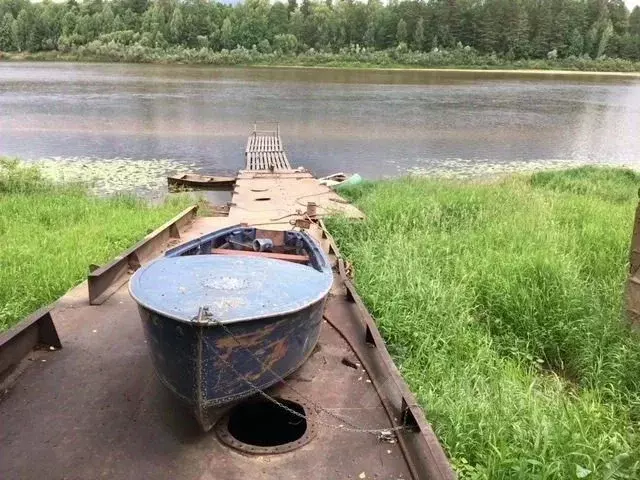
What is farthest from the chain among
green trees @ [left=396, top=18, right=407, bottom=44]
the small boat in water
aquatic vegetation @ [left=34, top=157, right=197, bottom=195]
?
green trees @ [left=396, top=18, right=407, bottom=44]

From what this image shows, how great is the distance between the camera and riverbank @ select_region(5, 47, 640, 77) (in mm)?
70062

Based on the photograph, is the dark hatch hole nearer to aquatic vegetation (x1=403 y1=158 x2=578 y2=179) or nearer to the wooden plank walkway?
the wooden plank walkway

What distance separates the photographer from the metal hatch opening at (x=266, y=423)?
3956 mm

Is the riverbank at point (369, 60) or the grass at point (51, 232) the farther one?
the riverbank at point (369, 60)

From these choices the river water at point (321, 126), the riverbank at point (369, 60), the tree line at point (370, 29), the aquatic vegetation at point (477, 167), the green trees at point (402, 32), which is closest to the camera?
the aquatic vegetation at point (477, 167)

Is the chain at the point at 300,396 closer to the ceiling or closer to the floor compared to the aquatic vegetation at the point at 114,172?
closer to the ceiling

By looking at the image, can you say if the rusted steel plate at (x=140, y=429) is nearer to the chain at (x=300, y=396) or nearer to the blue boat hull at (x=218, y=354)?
the chain at (x=300, y=396)

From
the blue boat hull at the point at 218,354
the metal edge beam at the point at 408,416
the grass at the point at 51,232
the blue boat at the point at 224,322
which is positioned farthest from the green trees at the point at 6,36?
the blue boat hull at the point at 218,354

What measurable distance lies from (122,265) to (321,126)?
64.8ft

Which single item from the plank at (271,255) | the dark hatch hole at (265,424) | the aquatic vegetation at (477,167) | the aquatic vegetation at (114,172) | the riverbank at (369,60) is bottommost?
the aquatic vegetation at (477,167)

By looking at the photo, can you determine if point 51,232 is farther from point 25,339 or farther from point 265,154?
point 265,154

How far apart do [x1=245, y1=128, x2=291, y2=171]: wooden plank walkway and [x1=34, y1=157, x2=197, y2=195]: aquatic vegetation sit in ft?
5.76

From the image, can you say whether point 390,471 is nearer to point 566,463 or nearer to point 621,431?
point 566,463

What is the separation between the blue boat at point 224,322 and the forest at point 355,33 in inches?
2726
